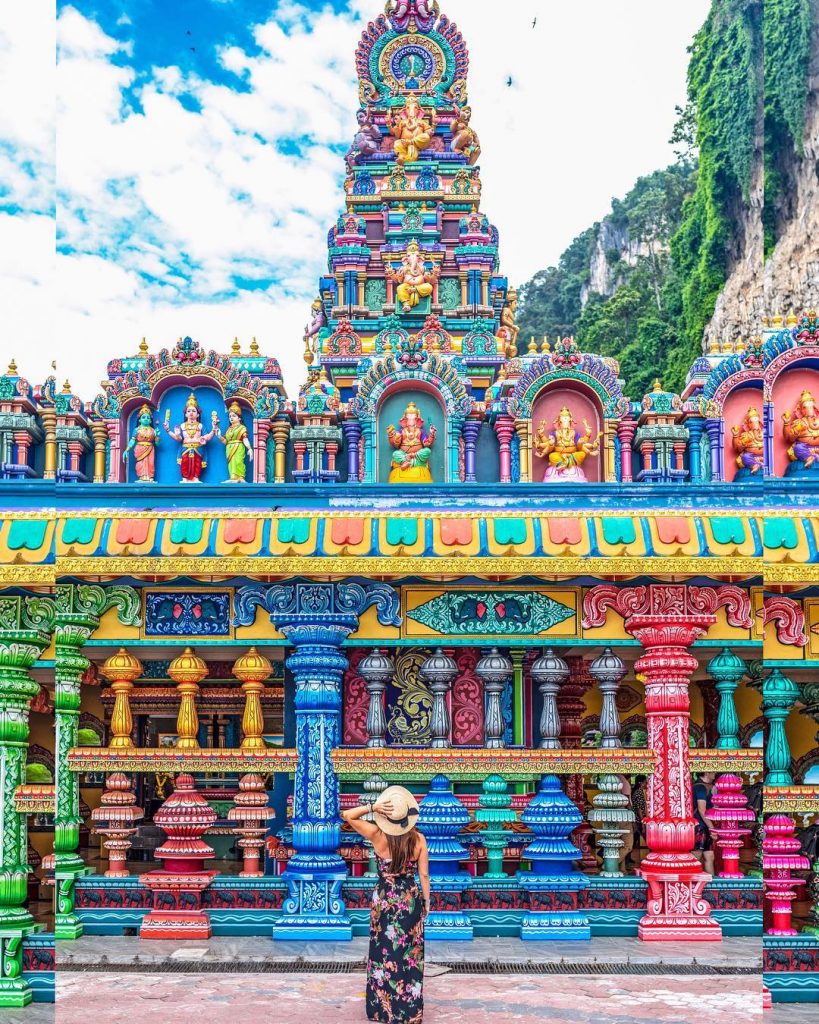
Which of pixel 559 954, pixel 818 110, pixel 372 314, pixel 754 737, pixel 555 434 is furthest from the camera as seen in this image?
pixel 818 110

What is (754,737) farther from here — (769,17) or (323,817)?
(769,17)

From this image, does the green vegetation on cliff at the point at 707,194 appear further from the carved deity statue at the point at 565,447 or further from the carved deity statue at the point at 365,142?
the carved deity statue at the point at 565,447

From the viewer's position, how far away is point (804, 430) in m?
15.8

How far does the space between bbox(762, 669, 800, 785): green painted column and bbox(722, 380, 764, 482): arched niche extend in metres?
7.63

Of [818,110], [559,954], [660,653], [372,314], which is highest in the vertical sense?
[818,110]

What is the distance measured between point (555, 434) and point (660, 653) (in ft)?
24.4

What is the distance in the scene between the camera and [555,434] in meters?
16.1

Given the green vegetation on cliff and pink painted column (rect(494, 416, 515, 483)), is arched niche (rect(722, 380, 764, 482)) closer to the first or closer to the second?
pink painted column (rect(494, 416, 515, 483))

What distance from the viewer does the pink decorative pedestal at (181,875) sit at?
348 inches

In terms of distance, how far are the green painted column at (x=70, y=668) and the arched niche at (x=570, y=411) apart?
8319 millimetres

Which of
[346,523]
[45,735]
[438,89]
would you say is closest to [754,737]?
[346,523]

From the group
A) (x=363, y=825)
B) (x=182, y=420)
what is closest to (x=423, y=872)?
(x=363, y=825)

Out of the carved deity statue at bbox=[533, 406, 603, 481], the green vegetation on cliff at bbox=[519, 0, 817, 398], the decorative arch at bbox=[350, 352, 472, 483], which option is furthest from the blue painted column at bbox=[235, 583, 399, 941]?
the green vegetation on cliff at bbox=[519, 0, 817, 398]

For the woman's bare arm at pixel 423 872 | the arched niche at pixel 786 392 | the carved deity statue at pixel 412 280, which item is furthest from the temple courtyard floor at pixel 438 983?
the carved deity statue at pixel 412 280
